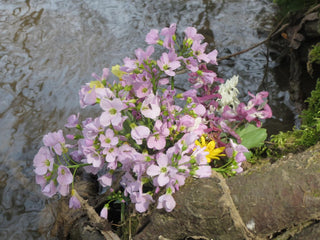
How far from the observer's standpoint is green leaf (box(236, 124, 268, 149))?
1826 millimetres

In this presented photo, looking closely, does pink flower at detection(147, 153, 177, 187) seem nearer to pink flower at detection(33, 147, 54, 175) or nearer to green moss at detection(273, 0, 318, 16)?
pink flower at detection(33, 147, 54, 175)

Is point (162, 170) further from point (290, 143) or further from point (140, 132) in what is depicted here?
point (290, 143)

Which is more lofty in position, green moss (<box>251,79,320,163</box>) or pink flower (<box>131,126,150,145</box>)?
pink flower (<box>131,126,150,145</box>)

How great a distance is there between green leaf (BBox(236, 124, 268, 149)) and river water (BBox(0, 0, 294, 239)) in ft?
3.35

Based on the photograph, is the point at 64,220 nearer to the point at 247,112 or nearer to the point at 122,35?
the point at 247,112

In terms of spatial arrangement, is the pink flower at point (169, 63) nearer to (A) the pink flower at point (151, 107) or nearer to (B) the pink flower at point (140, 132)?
(A) the pink flower at point (151, 107)

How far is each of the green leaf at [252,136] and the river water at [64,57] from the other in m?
1.02

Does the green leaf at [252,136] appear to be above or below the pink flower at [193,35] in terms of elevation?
below

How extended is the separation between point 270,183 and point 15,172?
2.11m

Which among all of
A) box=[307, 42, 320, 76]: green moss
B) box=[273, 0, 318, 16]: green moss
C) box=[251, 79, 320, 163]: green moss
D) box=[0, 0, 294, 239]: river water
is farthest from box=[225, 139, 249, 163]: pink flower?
box=[273, 0, 318, 16]: green moss

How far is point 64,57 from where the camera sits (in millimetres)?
3826

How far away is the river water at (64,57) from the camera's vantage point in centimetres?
262

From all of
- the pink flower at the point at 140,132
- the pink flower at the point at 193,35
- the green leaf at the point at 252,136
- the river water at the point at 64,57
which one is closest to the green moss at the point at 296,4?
the river water at the point at 64,57

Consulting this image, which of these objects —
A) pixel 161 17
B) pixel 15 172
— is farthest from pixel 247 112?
pixel 161 17
